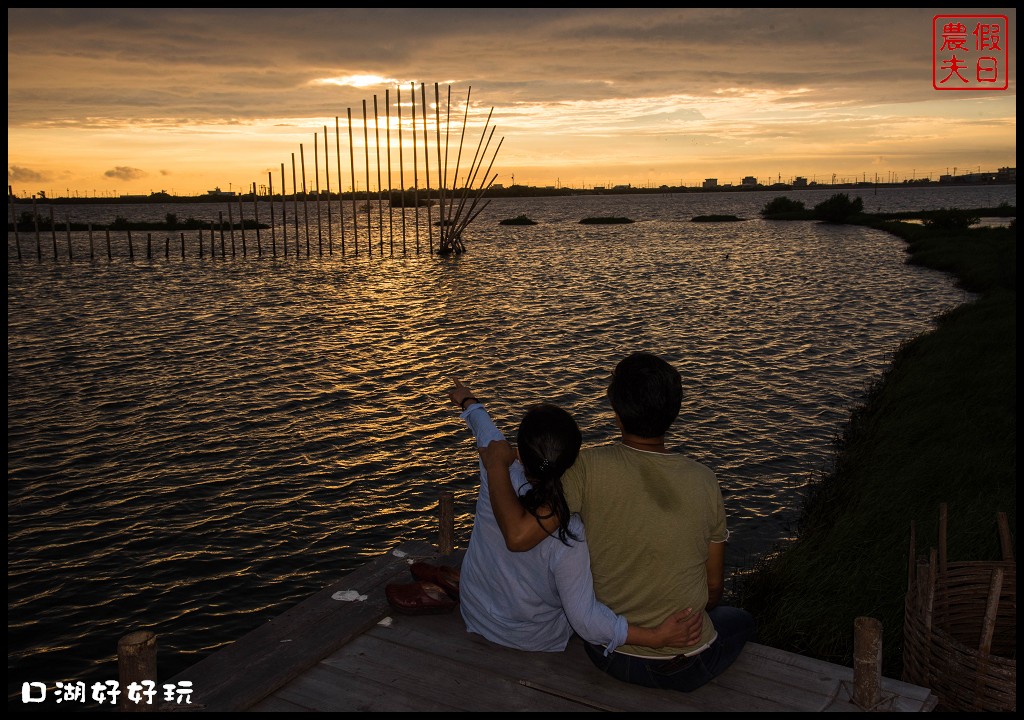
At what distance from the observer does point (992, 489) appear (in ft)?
31.8

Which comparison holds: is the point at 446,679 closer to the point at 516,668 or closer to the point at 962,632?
the point at 516,668

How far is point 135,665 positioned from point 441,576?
211 cm

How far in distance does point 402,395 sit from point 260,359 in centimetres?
579

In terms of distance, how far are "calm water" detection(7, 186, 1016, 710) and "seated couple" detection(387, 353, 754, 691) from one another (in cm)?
526

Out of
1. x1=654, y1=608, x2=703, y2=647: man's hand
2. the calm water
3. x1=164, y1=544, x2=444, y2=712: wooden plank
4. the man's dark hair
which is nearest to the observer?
the man's dark hair

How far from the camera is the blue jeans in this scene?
15.3 ft

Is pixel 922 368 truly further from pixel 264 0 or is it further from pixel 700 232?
pixel 700 232

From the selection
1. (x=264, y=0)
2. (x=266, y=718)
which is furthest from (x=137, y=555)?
(x=264, y=0)

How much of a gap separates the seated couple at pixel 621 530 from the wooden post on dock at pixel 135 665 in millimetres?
1956

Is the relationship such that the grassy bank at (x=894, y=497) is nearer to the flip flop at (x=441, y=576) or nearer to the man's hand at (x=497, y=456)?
the flip flop at (x=441, y=576)

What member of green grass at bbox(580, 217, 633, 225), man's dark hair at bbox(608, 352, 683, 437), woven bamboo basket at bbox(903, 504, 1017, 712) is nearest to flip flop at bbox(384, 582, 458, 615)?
man's dark hair at bbox(608, 352, 683, 437)

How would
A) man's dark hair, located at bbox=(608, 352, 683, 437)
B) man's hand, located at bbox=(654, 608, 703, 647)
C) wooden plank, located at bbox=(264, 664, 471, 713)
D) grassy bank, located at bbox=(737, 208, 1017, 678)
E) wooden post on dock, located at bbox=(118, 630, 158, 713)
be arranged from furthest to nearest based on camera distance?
grassy bank, located at bbox=(737, 208, 1017, 678)
wooden plank, located at bbox=(264, 664, 471, 713)
man's hand, located at bbox=(654, 608, 703, 647)
wooden post on dock, located at bbox=(118, 630, 158, 713)
man's dark hair, located at bbox=(608, 352, 683, 437)

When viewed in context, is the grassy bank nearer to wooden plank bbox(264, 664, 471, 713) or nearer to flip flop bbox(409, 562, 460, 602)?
flip flop bbox(409, 562, 460, 602)

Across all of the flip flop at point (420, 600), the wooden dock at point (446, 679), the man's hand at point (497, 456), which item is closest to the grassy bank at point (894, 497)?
the wooden dock at point (446, 679)
